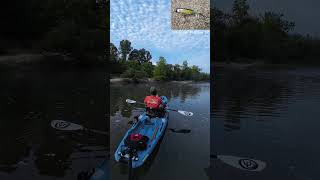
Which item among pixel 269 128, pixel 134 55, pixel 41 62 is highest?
pixel 134 55

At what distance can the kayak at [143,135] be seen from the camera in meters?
8.38

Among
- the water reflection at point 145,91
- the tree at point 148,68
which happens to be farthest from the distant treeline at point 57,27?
the water reflection at point 145,91

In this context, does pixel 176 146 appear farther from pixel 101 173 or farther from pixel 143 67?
pixel 143 67

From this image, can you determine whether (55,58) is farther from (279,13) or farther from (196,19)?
(279,13)

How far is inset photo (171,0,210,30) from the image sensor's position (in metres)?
22.4

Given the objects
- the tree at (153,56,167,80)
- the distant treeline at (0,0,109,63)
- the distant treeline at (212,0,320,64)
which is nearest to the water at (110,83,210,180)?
the tree at (153,56,167,80)

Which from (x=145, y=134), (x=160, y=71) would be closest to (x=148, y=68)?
(x=160, y=71)

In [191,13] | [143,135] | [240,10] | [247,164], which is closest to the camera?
[247,164]

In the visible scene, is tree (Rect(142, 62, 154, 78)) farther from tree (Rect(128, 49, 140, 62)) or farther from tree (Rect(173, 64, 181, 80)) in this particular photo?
tree (Rect(173, 64, 181, 80))

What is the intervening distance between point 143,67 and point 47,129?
55.9ft

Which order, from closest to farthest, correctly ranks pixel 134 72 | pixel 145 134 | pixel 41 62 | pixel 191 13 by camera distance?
pixel 145 134 → pixel 191 13 → pixel 134 72 → pixel 41 62

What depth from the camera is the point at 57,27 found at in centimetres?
3041

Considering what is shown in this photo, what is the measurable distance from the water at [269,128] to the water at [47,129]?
11.4ft

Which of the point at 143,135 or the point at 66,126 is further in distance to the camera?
the point at 66,126
